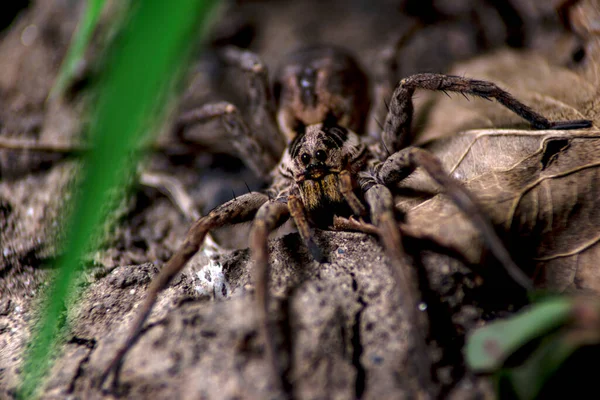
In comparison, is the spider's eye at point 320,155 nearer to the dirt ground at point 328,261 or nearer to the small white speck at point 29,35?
the dirt ground at point 328,261

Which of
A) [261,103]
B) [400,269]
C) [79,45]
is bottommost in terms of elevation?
[400,269]

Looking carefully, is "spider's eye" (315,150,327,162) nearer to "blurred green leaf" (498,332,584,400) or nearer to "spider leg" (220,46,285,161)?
"spider leg" (220,46,285,161)

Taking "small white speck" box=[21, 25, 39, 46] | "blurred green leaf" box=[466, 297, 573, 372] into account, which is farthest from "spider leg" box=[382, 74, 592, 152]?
"small white speck" box=[21, 25, 39, 46]

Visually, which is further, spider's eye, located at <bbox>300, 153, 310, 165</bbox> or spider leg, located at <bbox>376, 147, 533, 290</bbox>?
spider's eye, located at <bbox>300, 153, 310, 165</bbox>

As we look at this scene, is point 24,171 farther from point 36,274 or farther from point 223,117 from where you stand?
point 223,117

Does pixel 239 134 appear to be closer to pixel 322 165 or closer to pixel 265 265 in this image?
pixel 322 165

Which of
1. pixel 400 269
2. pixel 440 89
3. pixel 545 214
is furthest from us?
pixel 440 89

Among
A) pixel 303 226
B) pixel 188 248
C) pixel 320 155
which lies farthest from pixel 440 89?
pixel 188 248
